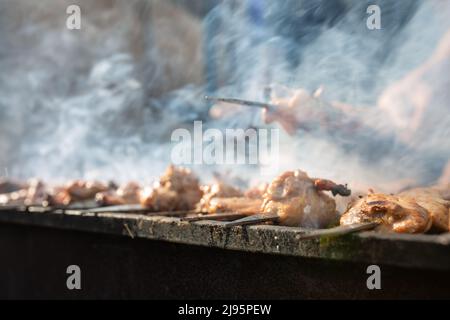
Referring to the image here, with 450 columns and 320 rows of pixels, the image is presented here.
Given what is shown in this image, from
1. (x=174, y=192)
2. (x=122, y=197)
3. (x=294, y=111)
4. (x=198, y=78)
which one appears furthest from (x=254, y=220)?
(x=198, y=78)

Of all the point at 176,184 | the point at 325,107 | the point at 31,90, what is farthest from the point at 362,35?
the point at 31,90

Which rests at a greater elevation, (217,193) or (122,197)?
(217,193)

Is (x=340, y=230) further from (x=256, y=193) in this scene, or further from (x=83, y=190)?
(x=83, y=190)

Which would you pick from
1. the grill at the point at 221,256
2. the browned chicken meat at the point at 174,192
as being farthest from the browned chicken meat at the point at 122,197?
the browned chicken meat at the point at 174,192

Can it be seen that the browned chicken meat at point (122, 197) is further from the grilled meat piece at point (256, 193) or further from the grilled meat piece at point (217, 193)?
the grilled meat piece at point (256, 193)

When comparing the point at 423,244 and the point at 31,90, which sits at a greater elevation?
the point at 31,90

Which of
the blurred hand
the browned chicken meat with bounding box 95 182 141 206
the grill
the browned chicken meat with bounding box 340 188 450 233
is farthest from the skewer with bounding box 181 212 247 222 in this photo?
the browned chicken meat with bounding box 95 182 141 206
